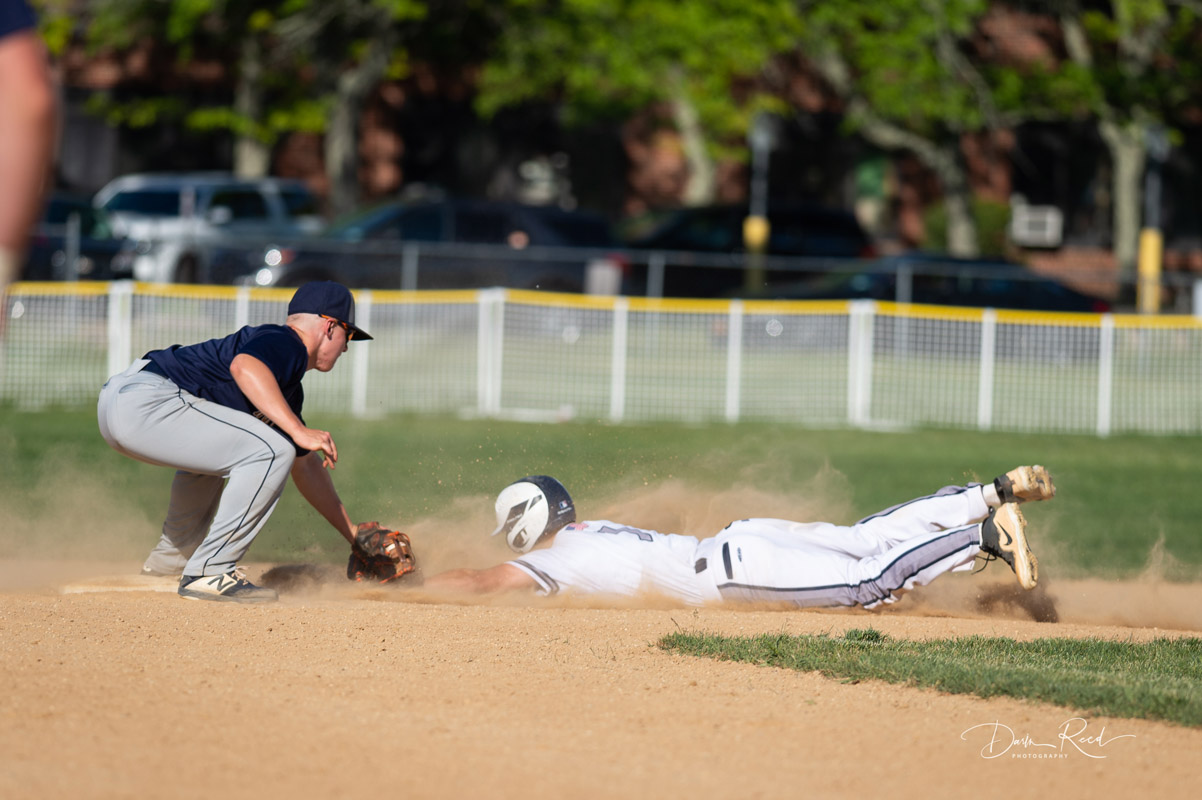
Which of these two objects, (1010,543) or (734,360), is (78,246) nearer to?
(734,360)

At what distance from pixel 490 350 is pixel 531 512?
311 inches

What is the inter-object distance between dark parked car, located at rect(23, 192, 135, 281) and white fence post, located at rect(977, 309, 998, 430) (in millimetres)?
10698

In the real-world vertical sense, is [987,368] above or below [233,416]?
above

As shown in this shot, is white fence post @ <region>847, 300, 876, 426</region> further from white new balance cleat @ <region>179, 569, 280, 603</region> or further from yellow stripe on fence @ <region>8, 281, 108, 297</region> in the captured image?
white new balance cleat @ <region>179, 569, 280, 603</region>

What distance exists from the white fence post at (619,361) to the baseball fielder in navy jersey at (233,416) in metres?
7.89

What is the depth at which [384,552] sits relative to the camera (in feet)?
21.1

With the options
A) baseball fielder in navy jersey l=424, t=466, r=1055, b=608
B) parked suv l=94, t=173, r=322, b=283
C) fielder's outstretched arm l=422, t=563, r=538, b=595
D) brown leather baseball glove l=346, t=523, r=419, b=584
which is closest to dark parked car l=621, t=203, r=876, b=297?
parked suv l=94, t=173, r=322, b=283

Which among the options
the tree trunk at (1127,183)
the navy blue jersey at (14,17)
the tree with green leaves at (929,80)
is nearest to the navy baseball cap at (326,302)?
the navy blue jersey at (14,17)

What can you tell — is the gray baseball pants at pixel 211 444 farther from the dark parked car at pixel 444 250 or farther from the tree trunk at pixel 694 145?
the tree trunk at pixel 694 145

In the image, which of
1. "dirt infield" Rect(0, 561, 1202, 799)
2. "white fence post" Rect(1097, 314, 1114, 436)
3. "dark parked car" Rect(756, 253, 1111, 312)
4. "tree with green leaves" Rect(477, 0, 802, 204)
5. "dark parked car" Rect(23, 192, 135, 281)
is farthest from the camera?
"tree with green leaves" Rect(477, 0, 802, 204)

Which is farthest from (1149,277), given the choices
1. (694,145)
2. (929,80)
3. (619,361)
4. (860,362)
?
(694,145)

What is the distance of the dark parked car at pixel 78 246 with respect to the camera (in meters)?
17.2

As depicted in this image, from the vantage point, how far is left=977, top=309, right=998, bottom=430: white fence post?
14.0m

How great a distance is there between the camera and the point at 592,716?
4555 mm
